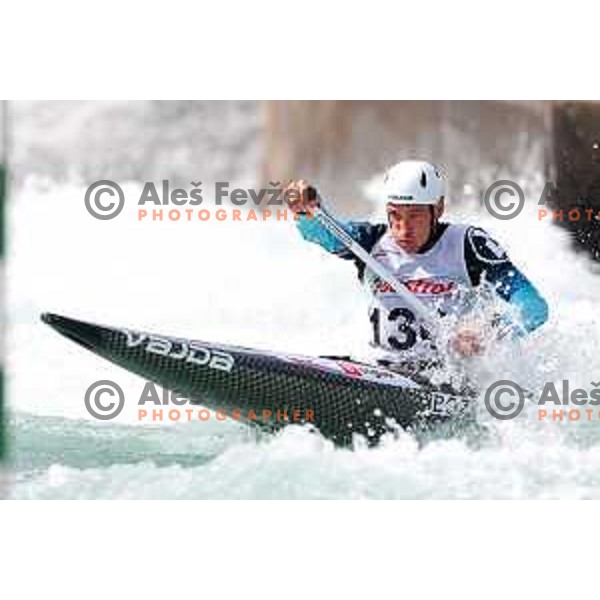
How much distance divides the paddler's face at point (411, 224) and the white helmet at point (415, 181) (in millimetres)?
41

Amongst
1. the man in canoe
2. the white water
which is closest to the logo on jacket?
the man in canoe

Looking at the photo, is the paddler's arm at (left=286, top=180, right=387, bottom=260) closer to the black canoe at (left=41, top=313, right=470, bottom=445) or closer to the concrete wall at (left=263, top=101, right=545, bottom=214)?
the concrete wall at (left=263, top=101, right=545, bottom=214)

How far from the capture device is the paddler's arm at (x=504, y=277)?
10.7ft

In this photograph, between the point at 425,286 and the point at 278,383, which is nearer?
the point at 278,383

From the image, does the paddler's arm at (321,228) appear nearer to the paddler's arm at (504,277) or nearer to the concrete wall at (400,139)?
the concrete wall at (400,139)

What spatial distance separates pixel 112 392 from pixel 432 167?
0.84m

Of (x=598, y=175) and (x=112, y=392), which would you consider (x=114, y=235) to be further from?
(x=598, y=175)

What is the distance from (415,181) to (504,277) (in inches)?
11.4

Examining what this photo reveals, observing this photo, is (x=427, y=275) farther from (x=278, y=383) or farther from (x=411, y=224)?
(x=278, y=383)

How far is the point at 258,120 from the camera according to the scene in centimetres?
320

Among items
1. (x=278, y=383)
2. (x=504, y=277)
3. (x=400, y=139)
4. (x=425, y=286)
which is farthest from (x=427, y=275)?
(x=278, y=383)

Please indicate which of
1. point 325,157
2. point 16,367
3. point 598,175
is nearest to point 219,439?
point 16,367

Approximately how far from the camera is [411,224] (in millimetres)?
3322

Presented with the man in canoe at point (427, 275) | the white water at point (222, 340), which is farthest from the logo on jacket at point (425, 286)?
the white water at point (222, 340)
